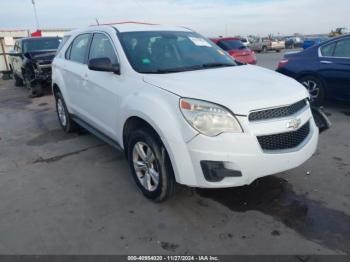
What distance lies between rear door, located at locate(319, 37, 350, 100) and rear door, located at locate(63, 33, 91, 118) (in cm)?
455

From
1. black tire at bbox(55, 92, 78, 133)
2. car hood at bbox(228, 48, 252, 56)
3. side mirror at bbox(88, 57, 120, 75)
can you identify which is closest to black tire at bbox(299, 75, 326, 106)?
side mirror at bbox(88, 57, 120, 75)

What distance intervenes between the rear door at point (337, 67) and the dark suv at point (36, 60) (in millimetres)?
7474

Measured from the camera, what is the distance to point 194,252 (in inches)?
107

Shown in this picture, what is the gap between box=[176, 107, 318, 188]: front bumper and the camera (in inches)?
108

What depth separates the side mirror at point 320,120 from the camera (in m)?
3.66

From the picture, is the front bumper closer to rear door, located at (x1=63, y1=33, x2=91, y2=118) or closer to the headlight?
the headlight

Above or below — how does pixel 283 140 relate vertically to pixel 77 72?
below

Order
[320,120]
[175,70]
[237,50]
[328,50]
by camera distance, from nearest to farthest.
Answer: [175,70], [320,120], [328,50], [237,50]

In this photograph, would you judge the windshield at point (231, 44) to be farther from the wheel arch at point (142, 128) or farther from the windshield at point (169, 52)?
the wheel arch at point (142, 128)

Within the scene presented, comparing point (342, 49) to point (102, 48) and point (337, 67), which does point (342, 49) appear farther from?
point (102, 48)

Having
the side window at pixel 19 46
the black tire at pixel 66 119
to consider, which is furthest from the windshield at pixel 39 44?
the black tire at pixel 66 119

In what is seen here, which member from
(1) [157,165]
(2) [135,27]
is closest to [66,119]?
(2) [135,27]

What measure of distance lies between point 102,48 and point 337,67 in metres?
4.52

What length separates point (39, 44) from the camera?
11.6 metres
